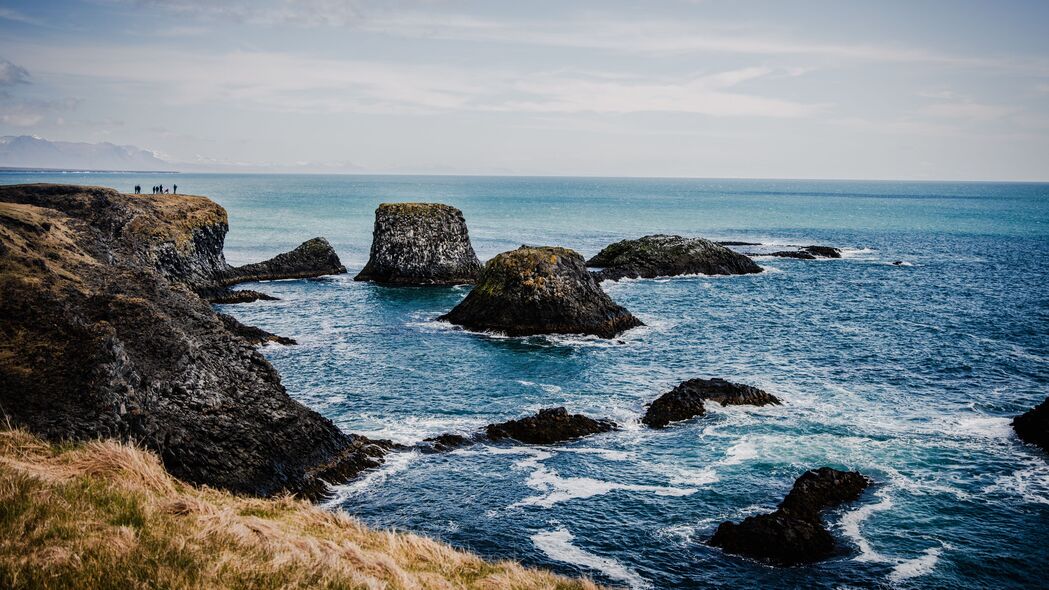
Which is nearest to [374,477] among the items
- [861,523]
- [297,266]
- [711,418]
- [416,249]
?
[711,418]

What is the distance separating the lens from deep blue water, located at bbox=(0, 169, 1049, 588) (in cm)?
2119

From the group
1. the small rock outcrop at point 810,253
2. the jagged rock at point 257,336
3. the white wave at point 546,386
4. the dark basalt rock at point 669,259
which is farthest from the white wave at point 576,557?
the small rock outcrop at point 810,253

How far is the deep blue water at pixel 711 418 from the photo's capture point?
21.2 m

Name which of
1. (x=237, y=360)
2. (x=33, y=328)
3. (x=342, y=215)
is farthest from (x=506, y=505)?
(x=342, y=215)

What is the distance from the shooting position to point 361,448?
26.5 metres

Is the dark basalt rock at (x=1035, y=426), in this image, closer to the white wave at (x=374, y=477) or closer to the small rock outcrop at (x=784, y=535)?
the small rock outcrop at (x=784, y=535)

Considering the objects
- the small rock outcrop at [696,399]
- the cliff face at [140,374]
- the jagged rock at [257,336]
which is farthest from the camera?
the jagged rock at [257,336]

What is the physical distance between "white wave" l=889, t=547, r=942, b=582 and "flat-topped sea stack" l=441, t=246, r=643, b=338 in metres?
28.2

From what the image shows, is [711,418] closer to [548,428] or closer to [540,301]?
[548,428]

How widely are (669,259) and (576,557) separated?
2381 inches

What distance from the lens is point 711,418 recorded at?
32219mm

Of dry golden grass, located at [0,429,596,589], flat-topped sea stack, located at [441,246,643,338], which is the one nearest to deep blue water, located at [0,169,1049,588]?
flat-topped sea stack, located at [441,246,643,338]

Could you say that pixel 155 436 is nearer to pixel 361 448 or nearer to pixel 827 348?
pixel 361 448

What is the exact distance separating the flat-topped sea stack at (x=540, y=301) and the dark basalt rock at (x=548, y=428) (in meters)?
17.5
